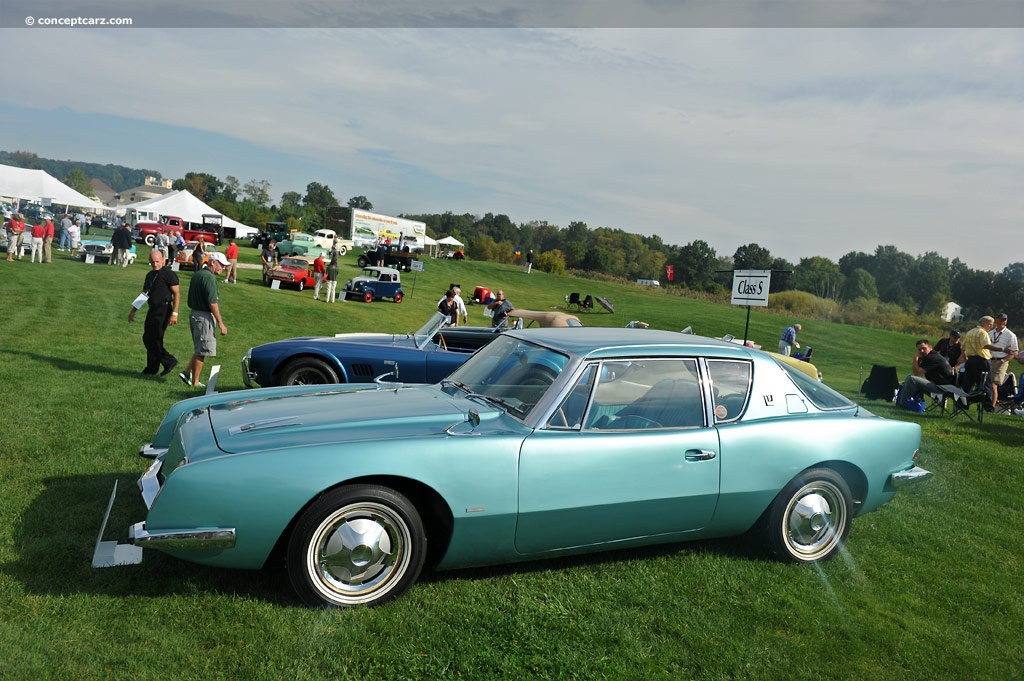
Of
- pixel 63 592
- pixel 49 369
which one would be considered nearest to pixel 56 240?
pixel 49 369

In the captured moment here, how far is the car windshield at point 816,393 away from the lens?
4699 millimetres

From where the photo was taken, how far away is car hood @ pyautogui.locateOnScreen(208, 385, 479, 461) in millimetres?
3559

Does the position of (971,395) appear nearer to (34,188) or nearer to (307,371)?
(307,371)

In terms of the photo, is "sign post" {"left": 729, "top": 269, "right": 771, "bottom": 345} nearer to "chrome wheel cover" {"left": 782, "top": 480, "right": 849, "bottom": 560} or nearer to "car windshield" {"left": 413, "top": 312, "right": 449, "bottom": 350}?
"car windshield" {"left": 413, "top": 312, "right": 449, "bottom": 350}

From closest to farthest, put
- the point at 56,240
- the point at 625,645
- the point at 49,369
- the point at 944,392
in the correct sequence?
the point at 625,645, the point at 49,369, the point at 944,392, the point at 56,240

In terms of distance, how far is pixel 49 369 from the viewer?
936 centimetres

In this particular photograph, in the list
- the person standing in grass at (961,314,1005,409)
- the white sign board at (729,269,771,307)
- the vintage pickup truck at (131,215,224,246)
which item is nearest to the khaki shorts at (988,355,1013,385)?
the person standing in grass at (961,314,1005,409)

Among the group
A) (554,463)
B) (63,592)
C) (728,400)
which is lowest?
(63,592)

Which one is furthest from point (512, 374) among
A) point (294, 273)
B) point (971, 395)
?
point (294, 273)

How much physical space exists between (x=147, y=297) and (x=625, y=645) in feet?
28.2

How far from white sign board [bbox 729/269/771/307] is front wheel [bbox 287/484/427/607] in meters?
9.87

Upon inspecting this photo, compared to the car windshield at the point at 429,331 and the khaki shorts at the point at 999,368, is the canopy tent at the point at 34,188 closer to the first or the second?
the car windshield at the point at 429,331

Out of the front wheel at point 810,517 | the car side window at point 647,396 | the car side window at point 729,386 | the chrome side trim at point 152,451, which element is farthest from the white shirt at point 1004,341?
the chrome side trim at point 152,451

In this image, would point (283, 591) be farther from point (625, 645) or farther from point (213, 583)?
point (625, 645)
